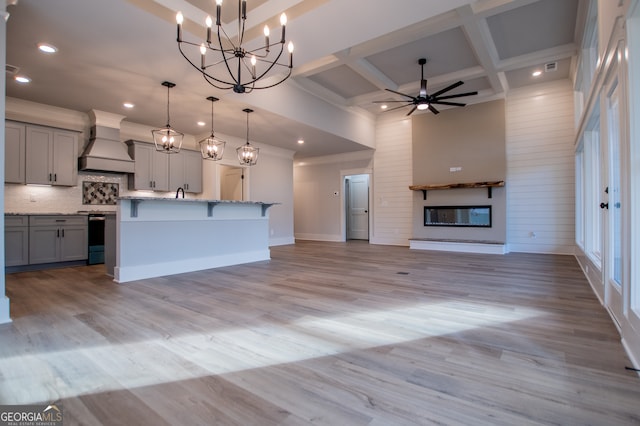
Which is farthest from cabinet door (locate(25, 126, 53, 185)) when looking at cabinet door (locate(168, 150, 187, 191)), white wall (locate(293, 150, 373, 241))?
white wall (locate(293, 150, 373, 241))

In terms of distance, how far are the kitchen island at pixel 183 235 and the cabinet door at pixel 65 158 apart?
197cm

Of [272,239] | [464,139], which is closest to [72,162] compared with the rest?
[272,239]

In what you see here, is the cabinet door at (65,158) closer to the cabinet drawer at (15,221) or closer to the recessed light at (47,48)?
the cabinet drawer at (15,221)

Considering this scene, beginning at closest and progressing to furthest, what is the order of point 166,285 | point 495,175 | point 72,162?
point 166,285 → point 72,162 → point 495,175

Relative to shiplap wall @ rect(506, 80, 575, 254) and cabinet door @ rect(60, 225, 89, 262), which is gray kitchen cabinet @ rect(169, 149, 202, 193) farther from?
shiplap wall @ rect(506, 80, 575, 254)

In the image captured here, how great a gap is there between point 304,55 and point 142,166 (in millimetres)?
4264

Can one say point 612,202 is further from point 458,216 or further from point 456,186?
point 458,216

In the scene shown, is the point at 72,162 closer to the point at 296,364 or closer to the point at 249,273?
the point at 249,273

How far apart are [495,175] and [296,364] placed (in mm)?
6635

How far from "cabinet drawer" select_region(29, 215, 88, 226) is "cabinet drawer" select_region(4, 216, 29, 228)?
6 cm

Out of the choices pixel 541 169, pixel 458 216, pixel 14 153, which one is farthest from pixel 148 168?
pixel 541 169

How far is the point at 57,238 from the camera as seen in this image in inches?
202

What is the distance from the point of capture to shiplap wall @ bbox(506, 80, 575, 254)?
6375 mm

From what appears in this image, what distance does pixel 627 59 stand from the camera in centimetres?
188
